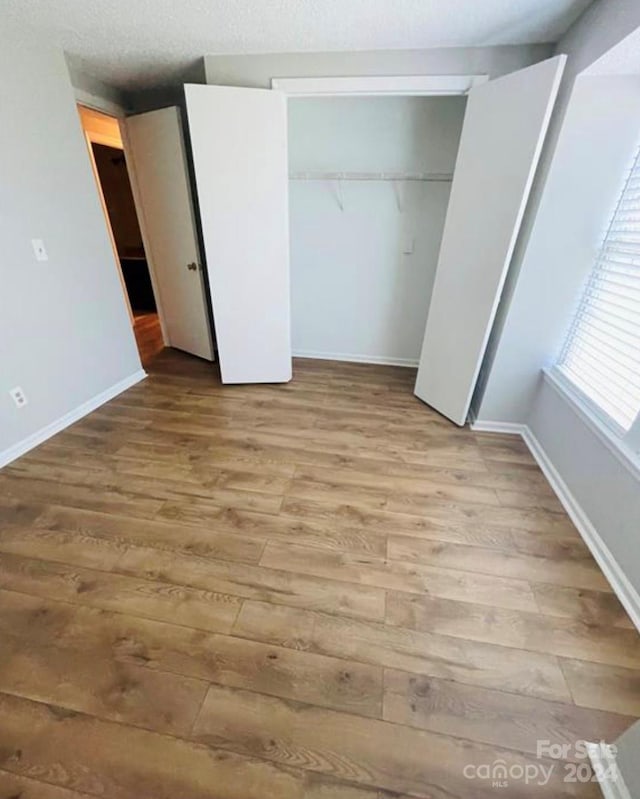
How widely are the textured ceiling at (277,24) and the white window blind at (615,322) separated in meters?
0.98

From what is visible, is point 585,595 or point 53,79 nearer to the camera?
point 585,595

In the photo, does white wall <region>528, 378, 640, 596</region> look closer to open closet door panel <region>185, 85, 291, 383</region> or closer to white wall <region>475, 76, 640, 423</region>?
white wall <region>475, 76, 640, 423</region>

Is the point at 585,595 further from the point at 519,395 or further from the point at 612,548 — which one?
the point at 519,395

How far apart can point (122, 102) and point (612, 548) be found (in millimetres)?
4589

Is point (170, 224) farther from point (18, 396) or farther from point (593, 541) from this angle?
point (593, 541)

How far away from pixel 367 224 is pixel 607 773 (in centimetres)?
334

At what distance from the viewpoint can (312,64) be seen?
2.19 metres

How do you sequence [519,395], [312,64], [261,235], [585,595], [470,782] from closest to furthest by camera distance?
[470,782], [585,595], [312,64], [519,395], [261,235]

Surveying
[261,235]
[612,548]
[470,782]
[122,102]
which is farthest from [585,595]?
[122,102]

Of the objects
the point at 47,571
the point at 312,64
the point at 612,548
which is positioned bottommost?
the point at 47,571

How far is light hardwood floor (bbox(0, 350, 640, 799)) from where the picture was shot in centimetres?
95

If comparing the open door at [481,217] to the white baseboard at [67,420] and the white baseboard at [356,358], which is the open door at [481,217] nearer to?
the white baseboard at [356,358]

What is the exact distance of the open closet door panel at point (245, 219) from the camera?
7.30 ft

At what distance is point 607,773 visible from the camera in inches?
35.9
